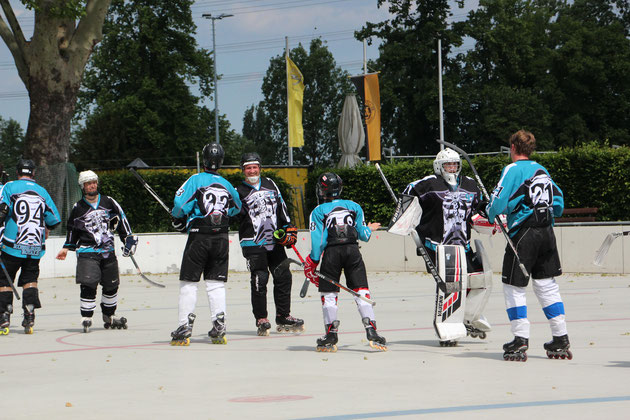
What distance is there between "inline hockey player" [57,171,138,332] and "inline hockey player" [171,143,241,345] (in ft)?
5.97

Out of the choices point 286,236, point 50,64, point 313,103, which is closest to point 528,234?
point 286,236

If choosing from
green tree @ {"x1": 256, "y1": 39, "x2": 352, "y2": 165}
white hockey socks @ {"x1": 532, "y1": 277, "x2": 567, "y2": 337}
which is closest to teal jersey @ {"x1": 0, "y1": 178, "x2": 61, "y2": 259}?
white hockey socks @ {"x1": 532, "y1": 277, "x2": 567, "y2": 337}

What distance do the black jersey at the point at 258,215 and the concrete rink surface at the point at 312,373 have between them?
1.03 metres

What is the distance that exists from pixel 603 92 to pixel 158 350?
152 feet

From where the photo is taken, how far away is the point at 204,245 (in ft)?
32.6

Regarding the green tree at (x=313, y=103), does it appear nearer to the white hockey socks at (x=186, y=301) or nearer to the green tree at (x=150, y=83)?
the green tree at (x=150, y=83)

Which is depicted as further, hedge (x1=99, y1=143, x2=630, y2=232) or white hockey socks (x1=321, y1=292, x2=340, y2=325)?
hedge (x1=99, y1=143, x2=630, y2=232)

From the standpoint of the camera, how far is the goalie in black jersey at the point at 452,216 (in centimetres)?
933

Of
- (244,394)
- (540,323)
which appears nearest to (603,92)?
(540,323)

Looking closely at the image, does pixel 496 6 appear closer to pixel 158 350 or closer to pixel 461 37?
pixel 461 37

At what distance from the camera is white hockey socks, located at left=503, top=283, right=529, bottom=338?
816 cm

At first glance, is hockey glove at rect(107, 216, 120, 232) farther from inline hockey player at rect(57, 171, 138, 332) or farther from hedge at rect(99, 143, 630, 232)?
hedge at rect(99, 143, 630, 232)

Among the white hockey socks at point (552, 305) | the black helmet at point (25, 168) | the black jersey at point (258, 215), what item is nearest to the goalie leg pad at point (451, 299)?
the white hockey socks at point (552, 305)

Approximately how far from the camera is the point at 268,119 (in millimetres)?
77125
